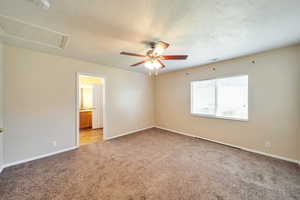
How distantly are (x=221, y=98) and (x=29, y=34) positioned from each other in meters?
4.80

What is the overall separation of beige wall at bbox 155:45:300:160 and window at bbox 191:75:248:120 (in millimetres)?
180

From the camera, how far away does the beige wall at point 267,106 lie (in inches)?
98.9

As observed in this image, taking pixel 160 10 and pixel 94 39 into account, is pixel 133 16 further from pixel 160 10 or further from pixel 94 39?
pixel 94 39

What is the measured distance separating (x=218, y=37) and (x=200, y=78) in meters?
1.99

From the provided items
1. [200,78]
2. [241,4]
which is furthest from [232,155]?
[241,4]

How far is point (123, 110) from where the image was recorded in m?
4.50

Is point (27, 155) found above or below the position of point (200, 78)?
below

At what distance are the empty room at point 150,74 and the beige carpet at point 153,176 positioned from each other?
0.06ft

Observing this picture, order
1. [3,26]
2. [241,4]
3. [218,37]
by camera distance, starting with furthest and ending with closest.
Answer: [218,37], [3,26], [241,4]

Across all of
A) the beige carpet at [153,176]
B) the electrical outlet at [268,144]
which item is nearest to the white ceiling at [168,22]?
the electrical outlet at [268,144]

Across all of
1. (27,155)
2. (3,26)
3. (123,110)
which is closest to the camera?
(3,26)

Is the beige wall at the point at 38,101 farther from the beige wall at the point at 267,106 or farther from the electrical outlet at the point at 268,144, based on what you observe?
the electrical outlet at the point at 268,144

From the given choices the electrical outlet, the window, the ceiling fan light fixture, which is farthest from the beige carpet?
the ceiling fan light fixture

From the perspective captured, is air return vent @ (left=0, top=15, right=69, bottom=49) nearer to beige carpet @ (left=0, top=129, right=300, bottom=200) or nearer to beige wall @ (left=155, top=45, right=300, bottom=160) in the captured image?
beige carpet @ (left=0, top=129, right=300, bottom=200)
